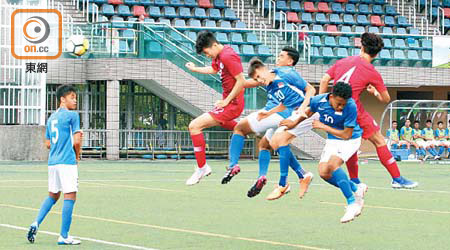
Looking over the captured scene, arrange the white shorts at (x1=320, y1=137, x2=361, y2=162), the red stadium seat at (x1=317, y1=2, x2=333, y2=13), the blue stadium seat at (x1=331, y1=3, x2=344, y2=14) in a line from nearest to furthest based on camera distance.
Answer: the white shorts at (x1=320, y1=137, x2=361, y2=162) < the red stadium seat at (x1=317, y1=2, x2=333, y2=13) < the blue stadium seat at (x1=331, y1=3, x2=344, y2=14)

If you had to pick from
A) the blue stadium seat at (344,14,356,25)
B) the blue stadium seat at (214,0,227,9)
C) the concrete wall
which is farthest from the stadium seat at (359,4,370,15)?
the concrete wall

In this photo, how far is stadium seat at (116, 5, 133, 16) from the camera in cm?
3594

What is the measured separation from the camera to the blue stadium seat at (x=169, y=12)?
36812mm

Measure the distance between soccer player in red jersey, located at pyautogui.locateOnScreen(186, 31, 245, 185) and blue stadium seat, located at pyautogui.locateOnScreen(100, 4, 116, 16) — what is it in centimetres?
2217

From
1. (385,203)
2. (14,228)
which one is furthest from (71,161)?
(385,203)

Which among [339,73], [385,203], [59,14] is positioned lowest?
[385,203]

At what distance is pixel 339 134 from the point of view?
11500 millimetres

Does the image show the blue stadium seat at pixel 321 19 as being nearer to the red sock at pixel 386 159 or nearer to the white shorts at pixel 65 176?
the red sock at pixel 386 159

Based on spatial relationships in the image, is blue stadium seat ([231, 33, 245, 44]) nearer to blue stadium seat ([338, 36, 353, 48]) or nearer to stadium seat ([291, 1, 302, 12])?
blue stadium seat ([338, 36, 353, 48])

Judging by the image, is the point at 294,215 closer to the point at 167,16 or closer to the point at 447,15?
the point at 167,16

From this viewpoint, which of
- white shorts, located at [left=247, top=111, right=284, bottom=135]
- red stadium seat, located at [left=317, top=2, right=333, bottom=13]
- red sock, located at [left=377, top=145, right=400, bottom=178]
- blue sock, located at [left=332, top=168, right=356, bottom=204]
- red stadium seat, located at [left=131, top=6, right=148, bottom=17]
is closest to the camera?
blue sock, located at [left=332, top=168, right=356, bottom=204]

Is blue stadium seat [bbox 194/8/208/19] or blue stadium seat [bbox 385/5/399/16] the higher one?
blue stadium seat [bbox 385/5/399/16]

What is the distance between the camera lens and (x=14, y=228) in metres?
12.3

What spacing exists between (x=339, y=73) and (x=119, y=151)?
71.1 ft
